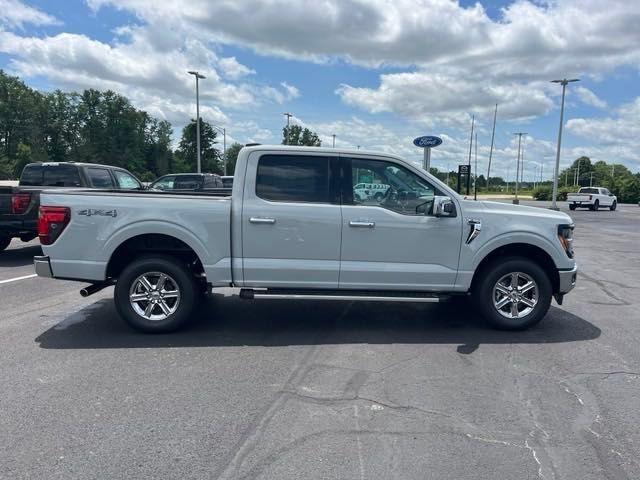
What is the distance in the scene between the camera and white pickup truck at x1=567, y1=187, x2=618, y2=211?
39312 mm

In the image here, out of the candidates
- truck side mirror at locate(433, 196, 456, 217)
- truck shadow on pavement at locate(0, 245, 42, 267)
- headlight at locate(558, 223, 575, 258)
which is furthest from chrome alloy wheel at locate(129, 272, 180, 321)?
truck shadow on pavement at locate(0, 245, 42, 267)

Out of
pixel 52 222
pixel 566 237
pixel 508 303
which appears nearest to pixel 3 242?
pixel 52 222

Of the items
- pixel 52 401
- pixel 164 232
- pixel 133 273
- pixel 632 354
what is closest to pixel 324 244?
pixel 164 232

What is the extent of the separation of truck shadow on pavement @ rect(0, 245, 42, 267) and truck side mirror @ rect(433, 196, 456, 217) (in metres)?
8.26

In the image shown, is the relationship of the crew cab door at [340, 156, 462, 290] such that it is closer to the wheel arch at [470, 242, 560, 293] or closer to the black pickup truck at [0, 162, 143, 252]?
the wheel arch at [470, 242, 560, 293]

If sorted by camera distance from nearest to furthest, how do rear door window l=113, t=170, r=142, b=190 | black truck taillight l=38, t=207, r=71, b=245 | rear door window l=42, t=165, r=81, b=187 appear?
black truck taillight l=38, t=207, r=71, b=245 → rear door window l=42, t=165, r=81, b=187 → rear door window l=113, t=170, r=142, b=190

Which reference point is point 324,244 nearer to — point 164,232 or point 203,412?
point 164,232

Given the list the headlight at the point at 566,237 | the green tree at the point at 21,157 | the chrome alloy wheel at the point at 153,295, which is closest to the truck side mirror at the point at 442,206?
the headlight at the point at 566,237

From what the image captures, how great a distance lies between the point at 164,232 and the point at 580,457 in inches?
167

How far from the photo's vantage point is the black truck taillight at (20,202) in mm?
9664

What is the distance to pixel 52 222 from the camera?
5484 mm

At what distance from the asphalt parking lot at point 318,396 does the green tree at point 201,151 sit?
68.2 metres

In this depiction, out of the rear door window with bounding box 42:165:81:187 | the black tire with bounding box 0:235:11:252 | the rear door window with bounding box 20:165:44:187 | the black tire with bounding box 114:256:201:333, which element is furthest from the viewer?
the rear door window with bounding box 20:165:44:187

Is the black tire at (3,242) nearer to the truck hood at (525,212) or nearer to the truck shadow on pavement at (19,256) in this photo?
the truck shadow on pavement at (19,256)
